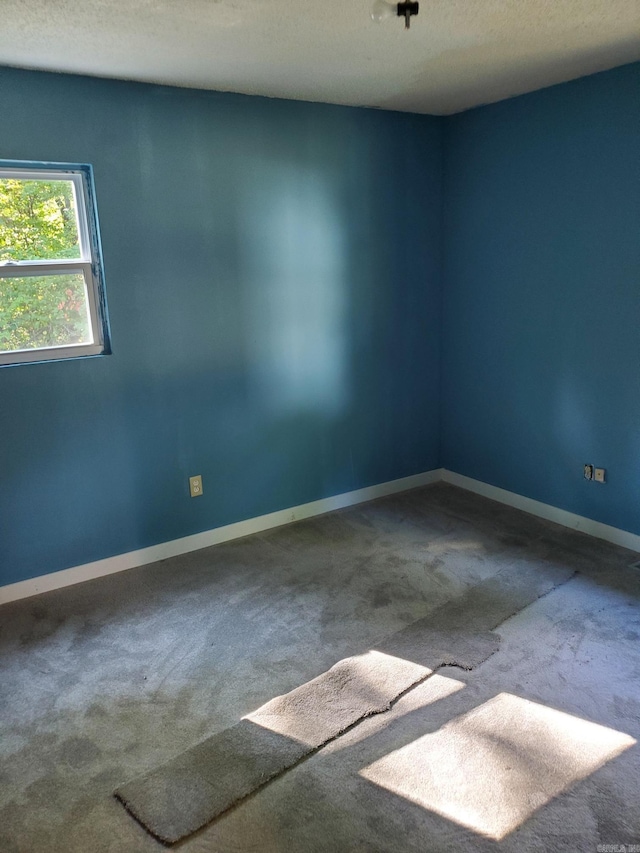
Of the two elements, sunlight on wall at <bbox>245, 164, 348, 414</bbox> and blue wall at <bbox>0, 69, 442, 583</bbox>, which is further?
sunlight on wall at <bbox>245, 164, 348, 414</bbox>

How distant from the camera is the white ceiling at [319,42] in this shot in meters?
2.20

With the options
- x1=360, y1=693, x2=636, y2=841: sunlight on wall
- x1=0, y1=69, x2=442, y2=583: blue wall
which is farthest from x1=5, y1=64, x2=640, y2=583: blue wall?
x1=360, y1=693, x2=636, y2=841: sunlight on wall

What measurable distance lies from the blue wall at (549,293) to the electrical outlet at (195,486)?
1.93 metres

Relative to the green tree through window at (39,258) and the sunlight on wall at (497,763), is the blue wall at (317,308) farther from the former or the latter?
the sunlight on wall at (497,763)

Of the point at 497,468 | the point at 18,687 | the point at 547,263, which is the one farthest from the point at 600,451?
the point at 18,687

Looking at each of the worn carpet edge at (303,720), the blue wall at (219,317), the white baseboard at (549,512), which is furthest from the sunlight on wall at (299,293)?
the worn carpet edge at (303,720)

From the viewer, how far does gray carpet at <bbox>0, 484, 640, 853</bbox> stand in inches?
Answer: 73.3

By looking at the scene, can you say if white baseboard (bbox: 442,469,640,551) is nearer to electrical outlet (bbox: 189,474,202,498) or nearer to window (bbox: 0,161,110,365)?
electrical outlet (bbox: 189,474,202,498)

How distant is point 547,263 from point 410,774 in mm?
2849

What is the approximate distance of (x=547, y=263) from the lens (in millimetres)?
3691

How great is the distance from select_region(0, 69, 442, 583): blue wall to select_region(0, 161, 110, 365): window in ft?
0.26

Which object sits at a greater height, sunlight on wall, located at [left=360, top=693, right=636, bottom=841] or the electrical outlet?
the electrical outlet

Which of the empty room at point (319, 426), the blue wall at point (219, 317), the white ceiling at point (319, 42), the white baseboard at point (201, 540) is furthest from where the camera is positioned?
the white baseboard at point (201, 540)

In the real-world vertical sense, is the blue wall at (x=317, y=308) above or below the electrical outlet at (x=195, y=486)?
above
